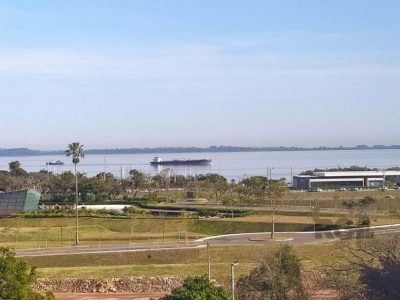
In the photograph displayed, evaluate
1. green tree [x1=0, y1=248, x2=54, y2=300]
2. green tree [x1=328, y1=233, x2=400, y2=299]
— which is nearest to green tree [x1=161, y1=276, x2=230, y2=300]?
green tree [x1=328, y1=233, x2=400, y2=299]

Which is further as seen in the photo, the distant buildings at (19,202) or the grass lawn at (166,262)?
the distant buildings at (19,202)

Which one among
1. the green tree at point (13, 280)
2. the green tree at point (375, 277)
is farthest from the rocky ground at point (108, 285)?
the green tree at point (13, 280)

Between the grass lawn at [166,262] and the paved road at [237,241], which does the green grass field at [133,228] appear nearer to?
the paved road at [237,241]

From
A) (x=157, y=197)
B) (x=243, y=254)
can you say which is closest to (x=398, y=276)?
(x=243, y=254)

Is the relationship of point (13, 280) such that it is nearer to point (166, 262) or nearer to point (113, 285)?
point (113, 285)

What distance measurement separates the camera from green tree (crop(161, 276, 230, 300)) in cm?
2477

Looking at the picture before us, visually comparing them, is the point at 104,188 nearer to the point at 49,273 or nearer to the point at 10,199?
the point at 10,199

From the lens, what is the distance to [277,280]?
3052cm

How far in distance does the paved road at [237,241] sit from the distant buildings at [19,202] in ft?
78.6

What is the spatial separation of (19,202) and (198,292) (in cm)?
5221

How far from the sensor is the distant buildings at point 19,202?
241 ft

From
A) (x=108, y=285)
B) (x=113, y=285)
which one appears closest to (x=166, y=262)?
(x=113, y=285)

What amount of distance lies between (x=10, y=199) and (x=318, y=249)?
128 feet

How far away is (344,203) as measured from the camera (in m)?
75.1
